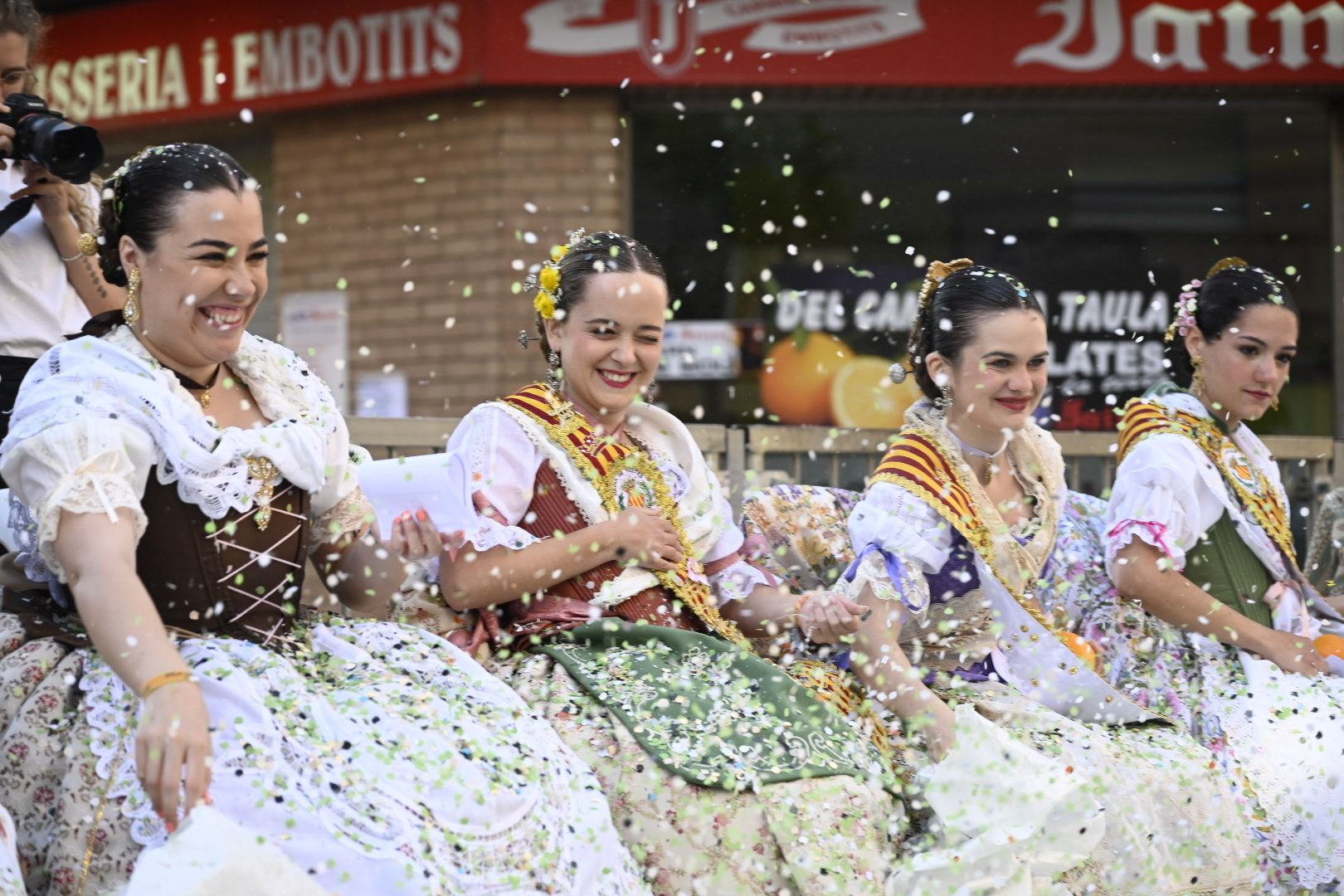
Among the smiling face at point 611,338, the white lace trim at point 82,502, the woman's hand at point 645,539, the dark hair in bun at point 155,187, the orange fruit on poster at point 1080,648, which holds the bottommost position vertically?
the orange fruit on poster at point 1080,648

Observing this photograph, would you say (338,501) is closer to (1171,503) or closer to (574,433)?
(574,433)

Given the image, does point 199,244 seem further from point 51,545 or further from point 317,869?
point 317,869

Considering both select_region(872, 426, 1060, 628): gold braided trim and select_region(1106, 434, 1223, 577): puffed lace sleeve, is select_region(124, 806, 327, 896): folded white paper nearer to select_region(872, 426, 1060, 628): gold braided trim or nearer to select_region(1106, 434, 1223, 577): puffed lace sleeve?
select_region(872, 426, 1060, 628): gold braided trim

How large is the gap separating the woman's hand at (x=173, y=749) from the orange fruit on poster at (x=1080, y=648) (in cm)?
232

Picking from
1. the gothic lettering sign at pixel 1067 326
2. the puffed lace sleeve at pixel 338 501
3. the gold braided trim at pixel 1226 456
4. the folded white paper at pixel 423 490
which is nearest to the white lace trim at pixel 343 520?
the puffed lace sleeve at pixel 338 501

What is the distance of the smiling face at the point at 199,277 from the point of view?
311 cm

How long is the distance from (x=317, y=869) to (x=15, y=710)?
2.14ft

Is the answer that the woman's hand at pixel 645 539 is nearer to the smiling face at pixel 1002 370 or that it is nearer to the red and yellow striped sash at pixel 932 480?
the red and yellow striped sash at pixel 932 480

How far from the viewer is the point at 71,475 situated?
284cm

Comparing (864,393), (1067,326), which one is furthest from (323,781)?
(1067,326)

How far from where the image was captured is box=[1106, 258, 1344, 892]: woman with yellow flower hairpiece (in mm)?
4148

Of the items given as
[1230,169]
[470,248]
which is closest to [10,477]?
[470,248]

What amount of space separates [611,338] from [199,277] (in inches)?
42.5

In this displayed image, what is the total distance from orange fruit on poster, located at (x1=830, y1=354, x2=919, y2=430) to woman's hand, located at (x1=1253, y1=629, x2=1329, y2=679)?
15.5ft
